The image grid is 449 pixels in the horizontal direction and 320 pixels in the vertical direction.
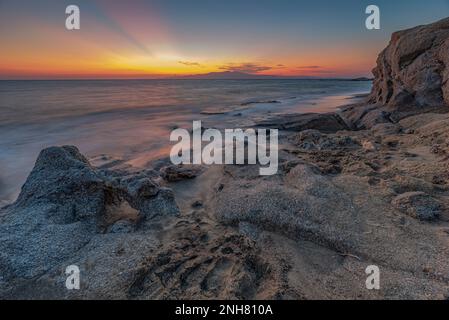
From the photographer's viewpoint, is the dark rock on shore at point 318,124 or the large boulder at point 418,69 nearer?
the large boulder at point 418,69

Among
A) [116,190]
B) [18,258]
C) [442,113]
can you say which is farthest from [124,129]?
[442,113]

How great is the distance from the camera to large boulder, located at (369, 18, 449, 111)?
10914mm

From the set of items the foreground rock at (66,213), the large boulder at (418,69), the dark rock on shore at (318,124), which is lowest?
the foreground rock at (66,213)

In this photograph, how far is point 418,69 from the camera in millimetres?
11812

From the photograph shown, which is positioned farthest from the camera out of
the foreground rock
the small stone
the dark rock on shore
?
the dark rock on shore

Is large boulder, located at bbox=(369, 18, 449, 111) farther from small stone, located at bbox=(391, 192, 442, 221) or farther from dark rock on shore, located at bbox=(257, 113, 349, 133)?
small stone, located at bbox=(391, 192, 442, 221)

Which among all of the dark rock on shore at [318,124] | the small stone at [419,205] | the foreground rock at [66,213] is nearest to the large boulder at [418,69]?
the dark rock on shore at [318,124]

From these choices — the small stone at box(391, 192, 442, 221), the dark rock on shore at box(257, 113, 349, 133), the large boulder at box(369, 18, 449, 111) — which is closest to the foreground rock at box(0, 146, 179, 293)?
the small stone at box(391, 192, 442, 221)

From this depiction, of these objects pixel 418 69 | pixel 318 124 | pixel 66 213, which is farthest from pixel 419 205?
pixel 418 69

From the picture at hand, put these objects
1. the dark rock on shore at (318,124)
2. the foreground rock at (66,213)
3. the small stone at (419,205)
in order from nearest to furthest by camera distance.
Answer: the foreground rock at (66,213) < the small stone at (419,205) < the dark rock on shore at (318,124)

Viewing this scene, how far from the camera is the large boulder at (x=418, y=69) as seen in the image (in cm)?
1091

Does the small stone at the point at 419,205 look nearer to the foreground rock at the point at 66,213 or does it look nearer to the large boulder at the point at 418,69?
the foreground rock at the point at 66,213

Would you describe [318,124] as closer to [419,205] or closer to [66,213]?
[419,205]
